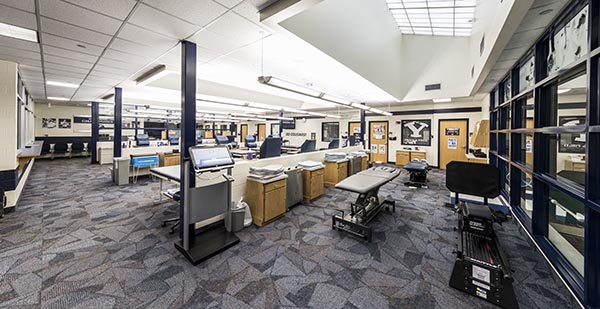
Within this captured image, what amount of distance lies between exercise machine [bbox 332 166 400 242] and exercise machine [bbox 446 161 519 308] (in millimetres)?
970

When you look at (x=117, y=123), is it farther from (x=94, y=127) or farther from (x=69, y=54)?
(x=69, y=54)

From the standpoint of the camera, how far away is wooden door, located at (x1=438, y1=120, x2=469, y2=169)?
8289 millimetres

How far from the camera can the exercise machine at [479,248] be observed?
1.97 m

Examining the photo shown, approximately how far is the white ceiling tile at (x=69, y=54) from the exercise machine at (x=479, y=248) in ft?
19.4

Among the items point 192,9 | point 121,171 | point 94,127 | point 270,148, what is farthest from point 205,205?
point 94,127

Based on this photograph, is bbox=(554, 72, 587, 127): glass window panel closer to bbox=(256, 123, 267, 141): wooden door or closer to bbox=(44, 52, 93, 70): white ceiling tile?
bbox=(44, 52, 93, 70): white ceiling tile

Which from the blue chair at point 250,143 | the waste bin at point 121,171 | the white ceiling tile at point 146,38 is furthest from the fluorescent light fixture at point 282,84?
the blue chair at point 250,143

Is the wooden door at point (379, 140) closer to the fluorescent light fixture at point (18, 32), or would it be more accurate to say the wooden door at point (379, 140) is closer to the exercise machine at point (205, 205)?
the exercise machine at point (205, 205)

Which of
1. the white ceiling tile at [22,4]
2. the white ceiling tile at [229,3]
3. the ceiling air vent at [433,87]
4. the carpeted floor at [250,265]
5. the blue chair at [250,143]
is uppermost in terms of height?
the ceiling air vent at [433,87]

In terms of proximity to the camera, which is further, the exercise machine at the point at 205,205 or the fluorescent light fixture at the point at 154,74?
the fluorescent light fixture at the point at 154,74

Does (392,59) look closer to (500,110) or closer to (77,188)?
(500,110)

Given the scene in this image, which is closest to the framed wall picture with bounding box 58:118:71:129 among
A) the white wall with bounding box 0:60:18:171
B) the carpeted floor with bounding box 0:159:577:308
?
the white wall with bounding box 0:60:18:171

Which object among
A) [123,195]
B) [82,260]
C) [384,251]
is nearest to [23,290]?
[82,260]

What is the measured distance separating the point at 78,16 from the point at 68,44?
1229 millimetres
